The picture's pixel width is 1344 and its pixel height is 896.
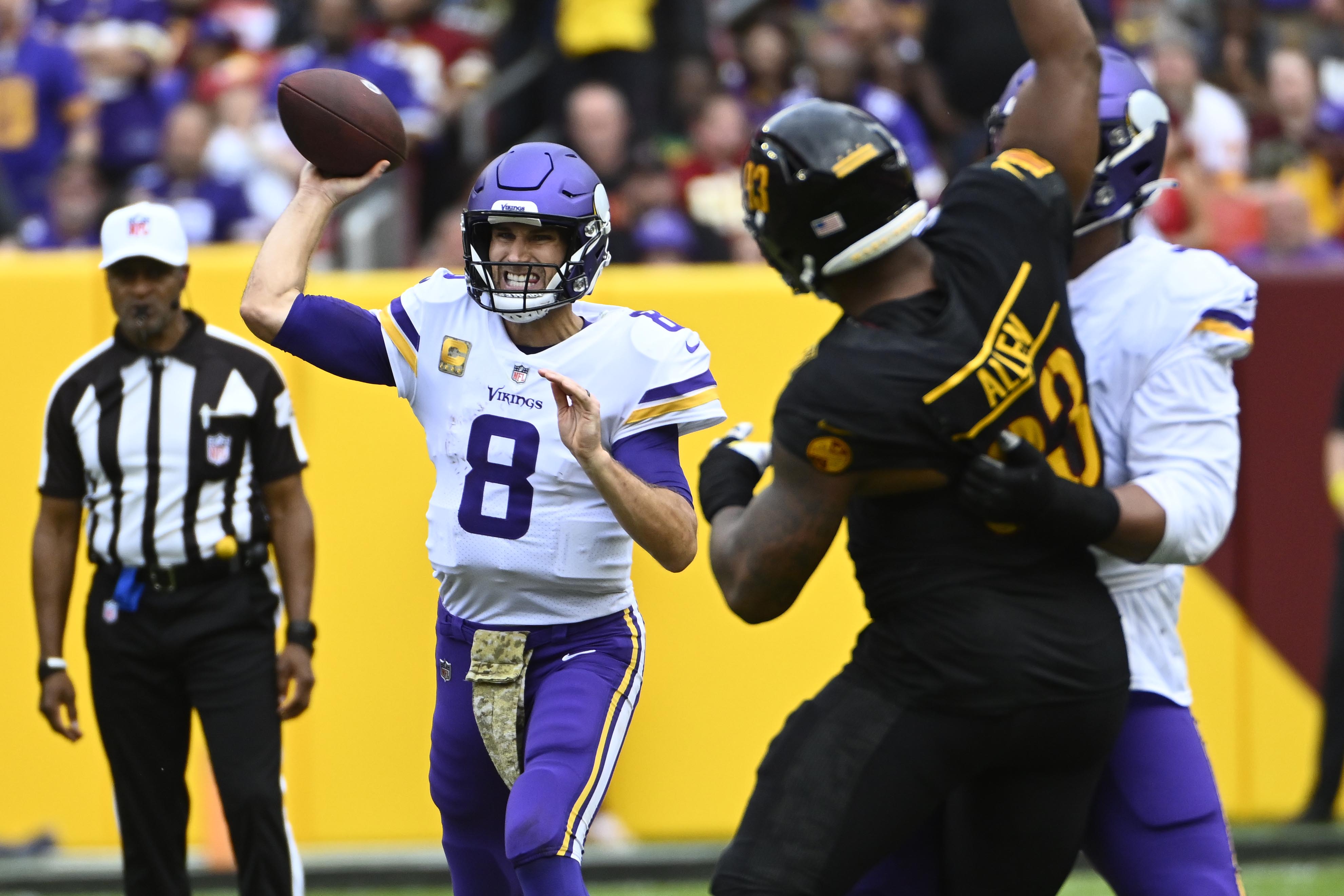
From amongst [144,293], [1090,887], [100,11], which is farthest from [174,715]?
[100,11]

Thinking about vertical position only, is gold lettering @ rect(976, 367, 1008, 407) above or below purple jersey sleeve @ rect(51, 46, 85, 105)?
below

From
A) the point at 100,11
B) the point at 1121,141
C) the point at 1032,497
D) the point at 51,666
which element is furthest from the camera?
the point at 100,11

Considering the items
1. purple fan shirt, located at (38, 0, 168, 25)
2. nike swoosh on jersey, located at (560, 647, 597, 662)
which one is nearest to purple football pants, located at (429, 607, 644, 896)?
nike swoosh on jersey, located at (560, 647, 597, 662)

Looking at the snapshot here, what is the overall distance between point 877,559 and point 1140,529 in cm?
43

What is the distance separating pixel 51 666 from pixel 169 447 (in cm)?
67

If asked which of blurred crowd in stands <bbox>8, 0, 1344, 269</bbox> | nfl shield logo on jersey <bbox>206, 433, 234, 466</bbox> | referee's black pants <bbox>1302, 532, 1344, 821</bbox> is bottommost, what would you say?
referee's black pants <bbox>1302, 532, 1344, 821</bbox>

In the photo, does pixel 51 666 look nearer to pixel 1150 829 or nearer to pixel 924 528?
pixel 924 528

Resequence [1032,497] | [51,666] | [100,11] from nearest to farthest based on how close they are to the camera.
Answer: [1032,497] → [51,666] → [100,11]

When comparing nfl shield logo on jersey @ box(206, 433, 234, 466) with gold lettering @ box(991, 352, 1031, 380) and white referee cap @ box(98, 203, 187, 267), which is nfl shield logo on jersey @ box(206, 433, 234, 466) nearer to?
white referee cap @ box(98, 203, 187, 267)

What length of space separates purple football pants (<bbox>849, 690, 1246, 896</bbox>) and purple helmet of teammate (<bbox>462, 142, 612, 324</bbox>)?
1.36 m

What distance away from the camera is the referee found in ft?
14.5

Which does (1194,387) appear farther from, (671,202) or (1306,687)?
(671,202)

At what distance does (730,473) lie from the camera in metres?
2.99

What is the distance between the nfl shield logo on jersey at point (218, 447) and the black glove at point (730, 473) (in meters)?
1.84
